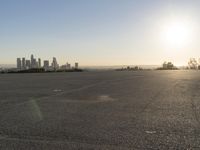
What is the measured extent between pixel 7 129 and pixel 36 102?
16.2 ft

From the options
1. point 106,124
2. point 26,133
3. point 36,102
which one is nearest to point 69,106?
point 36,102

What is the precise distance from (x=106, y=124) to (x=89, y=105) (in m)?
3.58

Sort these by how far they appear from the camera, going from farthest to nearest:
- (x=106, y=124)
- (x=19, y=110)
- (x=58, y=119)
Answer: (x=19, y=110), (x=58, y=119), (x=106, y=124)

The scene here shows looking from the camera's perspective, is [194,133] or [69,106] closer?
[194,133]

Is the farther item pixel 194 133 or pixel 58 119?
pixel 58 119

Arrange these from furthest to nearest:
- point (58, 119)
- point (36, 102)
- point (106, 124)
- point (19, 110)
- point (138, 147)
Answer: point (36, 102)
point (19, 110)
point (58, 119)
point (106, 124)
point (138, 147)

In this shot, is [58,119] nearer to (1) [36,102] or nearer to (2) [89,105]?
(2) [89,105]

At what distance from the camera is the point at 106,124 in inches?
316

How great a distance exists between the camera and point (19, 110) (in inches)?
406

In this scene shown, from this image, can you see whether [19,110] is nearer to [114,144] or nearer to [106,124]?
[106,124]

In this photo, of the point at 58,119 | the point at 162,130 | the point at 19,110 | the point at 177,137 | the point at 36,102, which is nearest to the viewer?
→ the point at 177,137

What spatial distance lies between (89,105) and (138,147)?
18.7 feet

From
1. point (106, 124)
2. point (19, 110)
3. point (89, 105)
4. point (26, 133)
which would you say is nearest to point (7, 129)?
point (26, 133)

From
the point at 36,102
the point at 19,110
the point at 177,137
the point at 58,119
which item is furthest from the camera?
the point at 36,102
